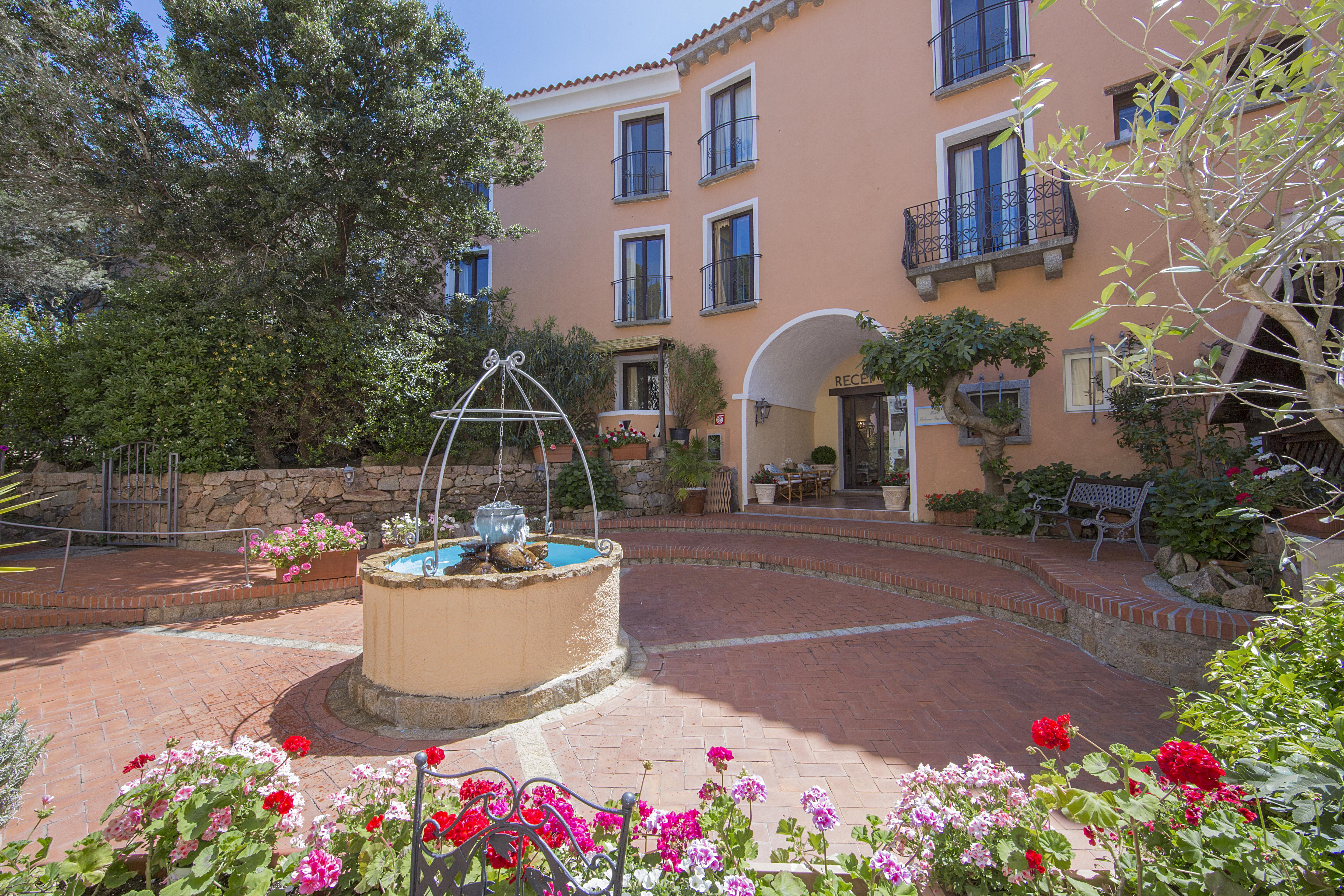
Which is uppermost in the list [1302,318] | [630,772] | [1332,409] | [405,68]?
[405,68]

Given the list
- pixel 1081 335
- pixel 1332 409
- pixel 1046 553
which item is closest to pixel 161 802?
pixel 1332 409

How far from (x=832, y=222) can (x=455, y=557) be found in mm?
8763

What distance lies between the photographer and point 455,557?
16.1 feet

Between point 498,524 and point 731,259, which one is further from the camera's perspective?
point 731,259

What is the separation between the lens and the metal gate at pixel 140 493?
787cm

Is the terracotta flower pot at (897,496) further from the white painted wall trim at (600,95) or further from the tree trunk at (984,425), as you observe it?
the white painted wall trim at (600,95)

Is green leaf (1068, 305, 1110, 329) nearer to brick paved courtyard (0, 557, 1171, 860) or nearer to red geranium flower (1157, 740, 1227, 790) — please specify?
red geranium flower (1157, 740, 1227, 790)

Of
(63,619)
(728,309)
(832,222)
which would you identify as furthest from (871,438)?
Result: (63,619)

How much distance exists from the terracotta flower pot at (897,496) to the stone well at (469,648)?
7.37 meters

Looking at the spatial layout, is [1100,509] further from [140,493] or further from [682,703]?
[140,493]

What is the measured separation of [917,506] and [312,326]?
31.9ft

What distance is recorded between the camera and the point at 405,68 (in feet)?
27.0

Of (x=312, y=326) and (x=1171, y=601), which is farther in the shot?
(x=312, y=326)

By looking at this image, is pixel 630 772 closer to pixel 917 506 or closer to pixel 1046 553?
pixel 1046 553
